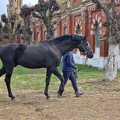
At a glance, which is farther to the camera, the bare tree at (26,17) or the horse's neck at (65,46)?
the bare tree at (26,17)

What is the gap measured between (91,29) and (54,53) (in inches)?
683

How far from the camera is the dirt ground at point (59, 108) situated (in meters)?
6.79

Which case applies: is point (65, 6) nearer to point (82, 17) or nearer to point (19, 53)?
point (82, 17)

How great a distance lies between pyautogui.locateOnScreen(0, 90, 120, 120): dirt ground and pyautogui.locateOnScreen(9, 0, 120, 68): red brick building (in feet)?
42.4

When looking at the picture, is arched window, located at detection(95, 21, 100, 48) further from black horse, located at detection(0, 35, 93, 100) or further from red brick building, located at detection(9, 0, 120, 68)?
black horse, located at detection(0, 35, 93, 100)

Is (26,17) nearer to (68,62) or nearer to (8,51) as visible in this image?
(68,62)

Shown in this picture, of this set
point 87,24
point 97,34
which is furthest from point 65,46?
point 87,24

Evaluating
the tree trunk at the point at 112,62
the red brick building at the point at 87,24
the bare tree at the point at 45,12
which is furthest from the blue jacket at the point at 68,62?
the bare tree at the point at 45,12

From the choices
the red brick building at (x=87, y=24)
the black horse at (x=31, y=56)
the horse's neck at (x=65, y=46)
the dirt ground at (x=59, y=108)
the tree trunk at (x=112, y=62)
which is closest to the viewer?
A: the dirt ground at (x=59, y=108)

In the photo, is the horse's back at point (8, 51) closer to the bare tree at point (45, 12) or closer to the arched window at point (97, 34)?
the bare tree at point (45, 12)

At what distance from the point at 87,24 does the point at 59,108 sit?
1964 cm

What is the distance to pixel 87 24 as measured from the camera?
26.8 m

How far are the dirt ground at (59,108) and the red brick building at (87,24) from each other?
12.9m

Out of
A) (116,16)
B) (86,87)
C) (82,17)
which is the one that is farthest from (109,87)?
(82,17)
